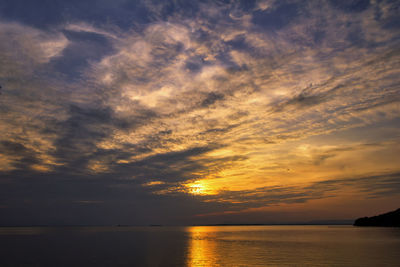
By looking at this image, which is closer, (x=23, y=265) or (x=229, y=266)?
(x=229, y=266)

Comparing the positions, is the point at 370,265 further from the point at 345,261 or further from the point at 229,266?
the point at 229,266

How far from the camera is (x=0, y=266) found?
152 feet

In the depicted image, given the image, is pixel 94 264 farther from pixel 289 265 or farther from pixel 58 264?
pixel 289 265

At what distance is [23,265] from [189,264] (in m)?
27.4

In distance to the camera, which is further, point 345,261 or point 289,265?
point 345,261

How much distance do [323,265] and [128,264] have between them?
3129 cm

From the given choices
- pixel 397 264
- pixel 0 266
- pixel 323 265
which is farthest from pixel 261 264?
pixel 0 266

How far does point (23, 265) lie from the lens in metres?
47.2

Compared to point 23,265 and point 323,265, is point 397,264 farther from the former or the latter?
point 23,265

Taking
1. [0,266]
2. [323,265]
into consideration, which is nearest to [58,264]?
[0,266]

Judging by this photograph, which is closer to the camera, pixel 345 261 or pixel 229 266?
pixel 229 266

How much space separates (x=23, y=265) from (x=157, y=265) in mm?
22314

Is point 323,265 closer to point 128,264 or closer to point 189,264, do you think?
point 189,264

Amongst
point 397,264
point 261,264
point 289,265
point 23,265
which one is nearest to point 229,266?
point 261,264
